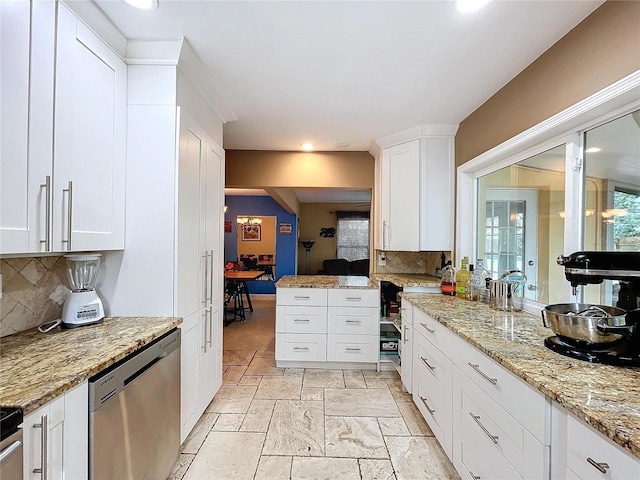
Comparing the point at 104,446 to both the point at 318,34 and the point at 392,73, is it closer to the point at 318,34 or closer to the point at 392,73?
the point at 318,34

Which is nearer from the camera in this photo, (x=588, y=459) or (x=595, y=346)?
(x=588, y=459)

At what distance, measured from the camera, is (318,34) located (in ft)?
5.25

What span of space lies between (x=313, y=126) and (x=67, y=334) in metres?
2.39

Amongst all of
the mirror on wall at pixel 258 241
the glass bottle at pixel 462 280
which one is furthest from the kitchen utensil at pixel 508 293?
the mirror on wall at pixel 258 241

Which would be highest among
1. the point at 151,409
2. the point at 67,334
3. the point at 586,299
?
the point at 586,299

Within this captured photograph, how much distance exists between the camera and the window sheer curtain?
8.59 meters

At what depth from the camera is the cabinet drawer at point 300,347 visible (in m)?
3.14

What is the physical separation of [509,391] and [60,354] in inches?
67.5

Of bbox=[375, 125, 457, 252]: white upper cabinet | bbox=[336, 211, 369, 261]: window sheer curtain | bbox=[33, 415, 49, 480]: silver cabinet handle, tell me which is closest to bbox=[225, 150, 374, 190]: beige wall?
bbox=[375, 125, 457, 252]: white upper cabinet

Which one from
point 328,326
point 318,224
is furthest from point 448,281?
point 318,224

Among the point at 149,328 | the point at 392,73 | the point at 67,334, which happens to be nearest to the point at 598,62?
the point at 392,73

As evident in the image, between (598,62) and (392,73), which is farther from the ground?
(392,73)

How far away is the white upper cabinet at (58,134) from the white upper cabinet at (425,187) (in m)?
2.39

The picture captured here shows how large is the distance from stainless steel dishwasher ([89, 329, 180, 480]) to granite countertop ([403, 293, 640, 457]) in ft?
4.87
